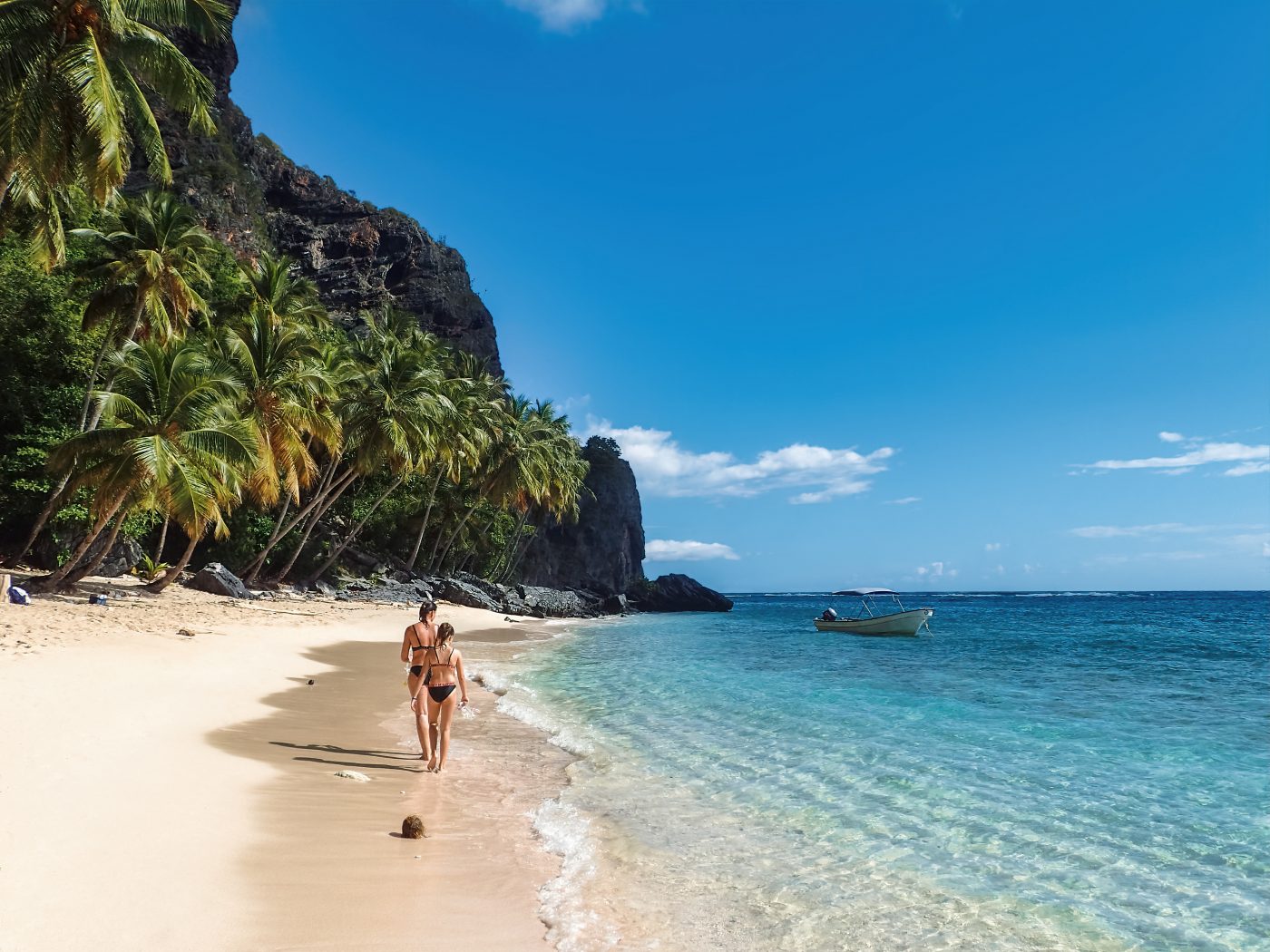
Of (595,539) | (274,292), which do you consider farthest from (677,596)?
(274,292)

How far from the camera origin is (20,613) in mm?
13289

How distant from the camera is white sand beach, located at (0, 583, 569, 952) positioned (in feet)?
12.1

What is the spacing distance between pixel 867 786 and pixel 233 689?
890 cm

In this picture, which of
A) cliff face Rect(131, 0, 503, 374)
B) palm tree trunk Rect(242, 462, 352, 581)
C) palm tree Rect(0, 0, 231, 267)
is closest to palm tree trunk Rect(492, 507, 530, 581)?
cliff face Rect(131, 0, 503, 374)

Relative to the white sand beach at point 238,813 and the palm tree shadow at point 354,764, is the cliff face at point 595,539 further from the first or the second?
the palm tree shadow at point 354,764

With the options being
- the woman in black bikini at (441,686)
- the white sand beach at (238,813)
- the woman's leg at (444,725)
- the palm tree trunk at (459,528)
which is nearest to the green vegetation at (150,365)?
the palm tree trunk at (459,528)

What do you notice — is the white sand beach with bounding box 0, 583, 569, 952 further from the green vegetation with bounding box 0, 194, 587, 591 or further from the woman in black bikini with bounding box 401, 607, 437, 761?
the green vegetation with bounding box 0, 194, 587, 591

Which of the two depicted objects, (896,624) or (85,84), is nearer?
(85,84)

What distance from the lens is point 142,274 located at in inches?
812

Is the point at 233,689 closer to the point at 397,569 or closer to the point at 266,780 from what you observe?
the point at 266,780

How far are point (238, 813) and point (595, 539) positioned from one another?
251 feet

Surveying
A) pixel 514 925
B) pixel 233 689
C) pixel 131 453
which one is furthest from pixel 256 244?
pixel 514 925

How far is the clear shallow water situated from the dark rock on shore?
201ft

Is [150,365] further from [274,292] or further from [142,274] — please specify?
[274,292]
